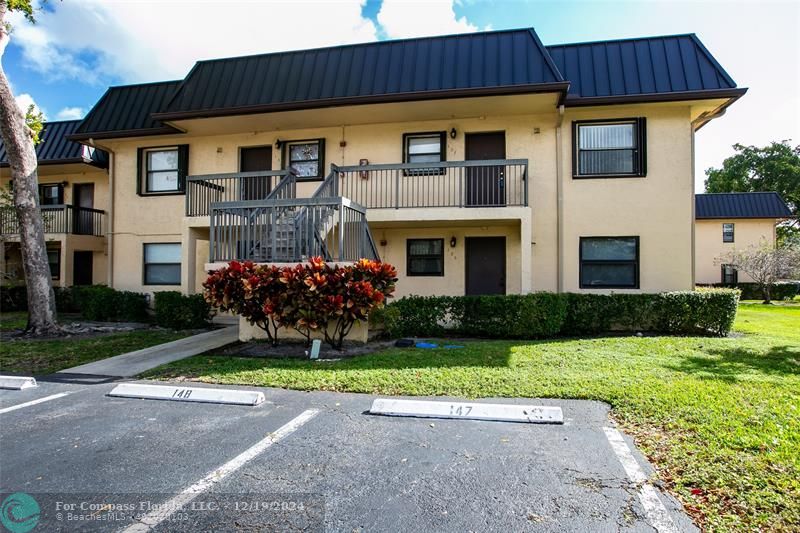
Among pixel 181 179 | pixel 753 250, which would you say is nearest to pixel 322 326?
pixel 181 179

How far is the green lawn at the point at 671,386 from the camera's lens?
3082 mm

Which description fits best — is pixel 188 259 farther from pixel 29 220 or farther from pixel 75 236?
pixel 75 236

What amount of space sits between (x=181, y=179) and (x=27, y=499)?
1228cm

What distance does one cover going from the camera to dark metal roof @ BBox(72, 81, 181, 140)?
13492 millimetres

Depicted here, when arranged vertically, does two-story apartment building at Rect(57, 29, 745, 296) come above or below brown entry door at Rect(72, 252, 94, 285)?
above

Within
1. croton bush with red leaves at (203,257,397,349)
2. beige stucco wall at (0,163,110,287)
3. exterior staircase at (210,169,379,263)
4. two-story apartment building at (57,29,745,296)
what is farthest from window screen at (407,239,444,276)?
beige stucco wall at (0,163,110,287)

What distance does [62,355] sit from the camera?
791 cm

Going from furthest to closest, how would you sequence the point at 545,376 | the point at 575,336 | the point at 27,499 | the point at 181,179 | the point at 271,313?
1. the point at 181,179
2. the point at 575,336
3. the point at 271,313
4. the point at 545,376
5. the point at 27,499

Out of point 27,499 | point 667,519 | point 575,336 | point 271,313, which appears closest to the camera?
point 667,519

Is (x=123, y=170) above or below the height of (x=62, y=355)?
above

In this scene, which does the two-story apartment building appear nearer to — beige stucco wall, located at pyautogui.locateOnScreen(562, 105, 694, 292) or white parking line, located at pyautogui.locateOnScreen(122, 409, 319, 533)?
beige stucco wall, located at pyautogui.locateOnScreen(562, 105, 694, 292)

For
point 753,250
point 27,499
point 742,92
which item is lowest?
point 27,499

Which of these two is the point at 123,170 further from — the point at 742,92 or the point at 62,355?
the point at 742,92

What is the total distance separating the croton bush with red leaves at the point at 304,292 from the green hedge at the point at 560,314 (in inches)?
57.9
